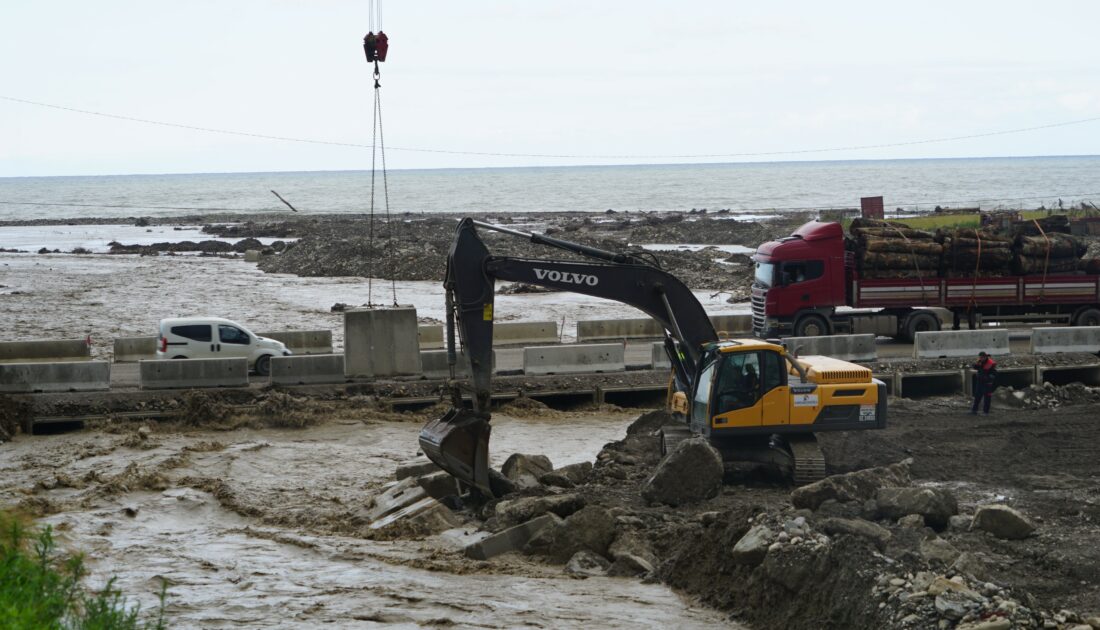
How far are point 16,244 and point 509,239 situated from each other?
138 ft

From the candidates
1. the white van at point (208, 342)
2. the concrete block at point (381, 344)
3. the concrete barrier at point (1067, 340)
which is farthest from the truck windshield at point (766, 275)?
the white van at point (208, 342)

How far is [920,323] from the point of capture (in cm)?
3061

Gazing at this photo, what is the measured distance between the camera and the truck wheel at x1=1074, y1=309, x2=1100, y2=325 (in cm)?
3100

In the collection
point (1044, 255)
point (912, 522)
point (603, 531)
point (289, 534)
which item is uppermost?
point (1044, 255)

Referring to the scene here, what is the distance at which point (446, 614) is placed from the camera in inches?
497

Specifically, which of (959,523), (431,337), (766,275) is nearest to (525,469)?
(959,523)

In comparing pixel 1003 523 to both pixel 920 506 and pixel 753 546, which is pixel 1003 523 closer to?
pixel 920 506

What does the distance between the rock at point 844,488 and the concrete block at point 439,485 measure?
5319 mm

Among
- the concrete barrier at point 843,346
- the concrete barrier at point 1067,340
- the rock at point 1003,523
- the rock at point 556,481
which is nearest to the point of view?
the rock at point 1003,523

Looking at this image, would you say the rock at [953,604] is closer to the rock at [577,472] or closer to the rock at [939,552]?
the rock at [939,552]

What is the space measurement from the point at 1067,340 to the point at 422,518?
19.5 metres

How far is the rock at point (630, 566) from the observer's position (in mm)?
13797

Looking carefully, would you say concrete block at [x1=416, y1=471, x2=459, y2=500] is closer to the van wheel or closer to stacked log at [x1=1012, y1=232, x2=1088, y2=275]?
the van wheel

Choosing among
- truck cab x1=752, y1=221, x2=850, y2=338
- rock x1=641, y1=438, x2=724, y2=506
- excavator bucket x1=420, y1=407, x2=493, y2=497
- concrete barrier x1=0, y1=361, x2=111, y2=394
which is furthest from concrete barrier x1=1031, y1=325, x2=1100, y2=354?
concrete barrier x1=0, y1=361, x2=111, y2=394
